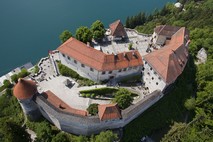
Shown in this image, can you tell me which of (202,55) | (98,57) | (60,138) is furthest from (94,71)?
(202,55)

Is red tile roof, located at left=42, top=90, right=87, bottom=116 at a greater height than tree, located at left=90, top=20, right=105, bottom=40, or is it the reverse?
tree, located at left=90, top=20, right=105, bottom=40

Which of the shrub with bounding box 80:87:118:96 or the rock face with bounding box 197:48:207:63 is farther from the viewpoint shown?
the rock face with bounding box 197:48:207:63

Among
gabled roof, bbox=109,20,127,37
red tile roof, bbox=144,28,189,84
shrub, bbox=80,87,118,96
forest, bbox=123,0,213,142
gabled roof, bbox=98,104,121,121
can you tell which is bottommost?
forest, bbox=123,0,213,142

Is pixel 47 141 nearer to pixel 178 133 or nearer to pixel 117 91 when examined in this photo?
pixel 117 91

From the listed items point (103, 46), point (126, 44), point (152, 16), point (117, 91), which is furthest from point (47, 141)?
point (152, 16)

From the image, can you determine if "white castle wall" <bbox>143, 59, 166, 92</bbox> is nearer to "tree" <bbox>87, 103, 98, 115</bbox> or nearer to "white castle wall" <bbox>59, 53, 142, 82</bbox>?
"white castle wall" <bbox>59, 53, 142, 82</bbox>

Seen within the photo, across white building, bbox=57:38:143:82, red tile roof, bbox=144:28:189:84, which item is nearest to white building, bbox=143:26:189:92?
red tile roof, bbox=144:28:189:84

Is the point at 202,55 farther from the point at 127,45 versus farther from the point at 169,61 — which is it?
the point at 169,61

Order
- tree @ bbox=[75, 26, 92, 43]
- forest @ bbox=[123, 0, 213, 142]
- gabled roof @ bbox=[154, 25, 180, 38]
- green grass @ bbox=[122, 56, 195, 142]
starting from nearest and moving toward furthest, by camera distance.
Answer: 1. green grass @ bbox=[122, 56, 195, 142]
2. forest @ bbox=[123, 0, 213, 142]
3. tree @ bbox=[75, 26, 92, 43]
4. gabled roof @ bbox=[154, 25, 180, 38]
